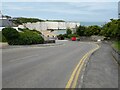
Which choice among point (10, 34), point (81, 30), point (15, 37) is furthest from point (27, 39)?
point (81, 30)

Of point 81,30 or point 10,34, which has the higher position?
point 10,34

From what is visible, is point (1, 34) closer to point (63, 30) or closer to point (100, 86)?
point (100, 86)

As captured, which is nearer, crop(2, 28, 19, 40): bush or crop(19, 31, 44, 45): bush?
crop(2, 28, 19, 40): bush

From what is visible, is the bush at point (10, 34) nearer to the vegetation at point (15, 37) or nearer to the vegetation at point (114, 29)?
the vegetation at point (15, 37)

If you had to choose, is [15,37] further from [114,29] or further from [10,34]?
[114,29]

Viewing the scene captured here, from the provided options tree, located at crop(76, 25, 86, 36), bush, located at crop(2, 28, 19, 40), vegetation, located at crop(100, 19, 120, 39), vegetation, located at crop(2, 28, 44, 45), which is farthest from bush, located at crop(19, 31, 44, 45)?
tree, located at crop(76, 25, 86, 36)

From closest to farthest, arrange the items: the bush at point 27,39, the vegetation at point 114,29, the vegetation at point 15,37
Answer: the vegetation at point 114,29
the vegetation at point 15,37
the bush at point 27,39

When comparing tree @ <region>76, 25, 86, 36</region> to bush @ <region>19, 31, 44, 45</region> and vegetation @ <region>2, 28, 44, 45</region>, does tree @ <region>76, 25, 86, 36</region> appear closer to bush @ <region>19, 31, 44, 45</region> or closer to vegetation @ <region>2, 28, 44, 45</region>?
bush @ <region>19, 31, 44, 45</region>

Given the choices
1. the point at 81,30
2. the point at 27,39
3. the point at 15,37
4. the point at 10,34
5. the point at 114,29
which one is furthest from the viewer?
the point at 81,30

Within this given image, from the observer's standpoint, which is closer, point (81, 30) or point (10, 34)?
point (10, 34)

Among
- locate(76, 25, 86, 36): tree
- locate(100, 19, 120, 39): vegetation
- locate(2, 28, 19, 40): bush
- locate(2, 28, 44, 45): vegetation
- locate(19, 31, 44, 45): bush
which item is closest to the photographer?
locate(100, 19, 120, 39): vegetation

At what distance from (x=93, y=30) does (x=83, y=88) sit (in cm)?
12881

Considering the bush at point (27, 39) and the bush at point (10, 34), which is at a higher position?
the bush at point (10, 34)

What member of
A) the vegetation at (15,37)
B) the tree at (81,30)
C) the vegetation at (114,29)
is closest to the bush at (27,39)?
the vegetation at (15,37)
